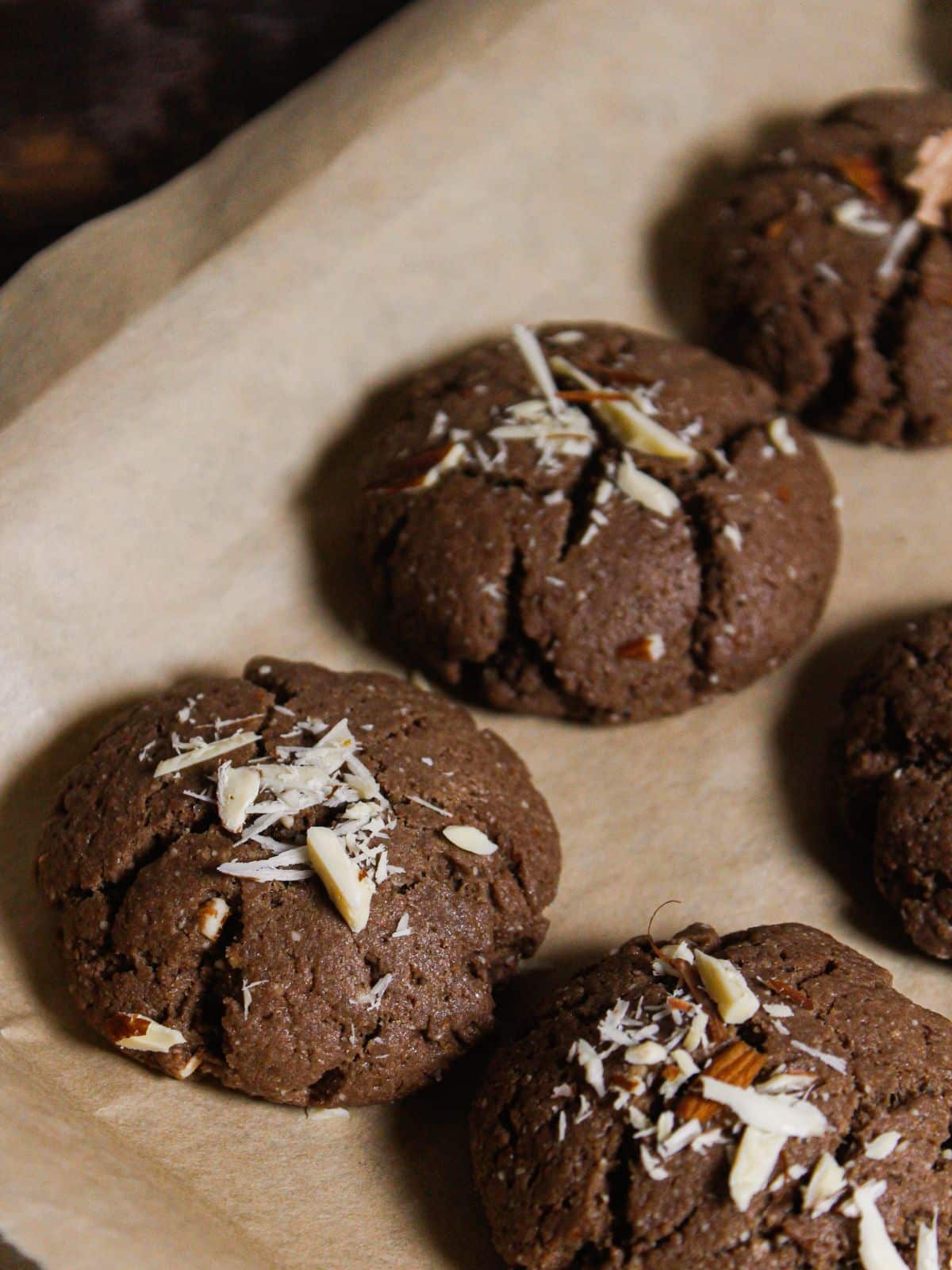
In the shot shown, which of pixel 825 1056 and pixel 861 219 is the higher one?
pixel 861 219

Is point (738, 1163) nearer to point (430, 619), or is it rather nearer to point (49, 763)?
point (430, 619)

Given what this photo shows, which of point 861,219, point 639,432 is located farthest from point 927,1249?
point 861,219

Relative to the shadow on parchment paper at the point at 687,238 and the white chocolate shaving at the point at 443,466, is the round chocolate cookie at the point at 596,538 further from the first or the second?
the shadow on parchment paper at the point at 687,238

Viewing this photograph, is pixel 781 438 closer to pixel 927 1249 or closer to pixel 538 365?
pixel 538 365

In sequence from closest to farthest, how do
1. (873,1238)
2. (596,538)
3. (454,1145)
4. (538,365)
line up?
(873,1238)
(454,1145)
(596,538)
(538,365)

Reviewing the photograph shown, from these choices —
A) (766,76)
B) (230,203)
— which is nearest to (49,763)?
(230,203)

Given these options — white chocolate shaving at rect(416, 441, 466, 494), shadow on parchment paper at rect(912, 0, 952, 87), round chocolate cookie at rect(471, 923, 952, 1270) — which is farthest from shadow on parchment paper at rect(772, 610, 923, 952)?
shadow on parchment paper at rect(912, 0, 952, 87)

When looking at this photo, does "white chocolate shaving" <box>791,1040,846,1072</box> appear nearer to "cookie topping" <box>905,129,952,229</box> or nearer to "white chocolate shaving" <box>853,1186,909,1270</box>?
"white chocolate shaving" <box>853,1186,909,1270</box>
